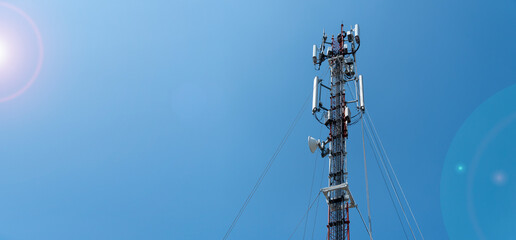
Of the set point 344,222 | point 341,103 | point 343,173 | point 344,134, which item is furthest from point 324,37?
point 344,222

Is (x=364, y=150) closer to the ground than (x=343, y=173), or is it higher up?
higher up

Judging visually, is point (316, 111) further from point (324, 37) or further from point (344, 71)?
point (324, 37)

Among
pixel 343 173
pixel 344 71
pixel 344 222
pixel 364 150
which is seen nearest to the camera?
pixel 344 222

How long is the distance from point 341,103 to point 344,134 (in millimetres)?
2302

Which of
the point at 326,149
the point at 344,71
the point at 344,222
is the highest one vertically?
the point at 344,71

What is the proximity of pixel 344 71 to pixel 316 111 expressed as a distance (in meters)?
4.18

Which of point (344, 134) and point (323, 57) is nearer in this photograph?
point (344, 134)

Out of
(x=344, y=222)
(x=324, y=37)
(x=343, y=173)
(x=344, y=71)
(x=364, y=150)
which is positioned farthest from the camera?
(x=324, y=37)

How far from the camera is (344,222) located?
20.4m

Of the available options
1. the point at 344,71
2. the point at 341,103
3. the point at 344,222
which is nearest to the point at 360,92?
the point at 341,103

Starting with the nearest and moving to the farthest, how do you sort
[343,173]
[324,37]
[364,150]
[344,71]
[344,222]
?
1. [344,222]
2. [343,173]
3. [364,150]
4. [344,71]
5. [324,37]

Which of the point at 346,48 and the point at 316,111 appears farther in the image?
the point at 346,48

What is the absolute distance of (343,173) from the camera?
22062 millimetres

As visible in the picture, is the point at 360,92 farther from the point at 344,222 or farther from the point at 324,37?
the point at 344,222
